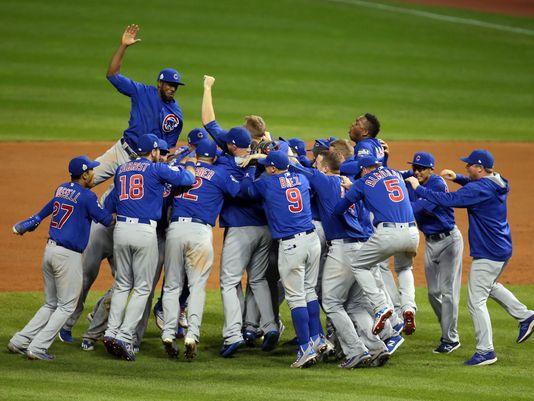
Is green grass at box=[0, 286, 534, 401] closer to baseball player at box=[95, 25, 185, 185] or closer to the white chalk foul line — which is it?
baseball player at box=[95, 25, 185, 185]

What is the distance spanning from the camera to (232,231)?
35.3ft

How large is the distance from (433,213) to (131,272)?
9.96 feet

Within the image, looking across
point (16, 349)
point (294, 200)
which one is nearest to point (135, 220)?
point (294, 200)

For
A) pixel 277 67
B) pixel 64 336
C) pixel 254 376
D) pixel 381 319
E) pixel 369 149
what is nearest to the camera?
pixel 254 376

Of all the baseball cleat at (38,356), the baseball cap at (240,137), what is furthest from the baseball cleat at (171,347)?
the baseball cap at (240,137)

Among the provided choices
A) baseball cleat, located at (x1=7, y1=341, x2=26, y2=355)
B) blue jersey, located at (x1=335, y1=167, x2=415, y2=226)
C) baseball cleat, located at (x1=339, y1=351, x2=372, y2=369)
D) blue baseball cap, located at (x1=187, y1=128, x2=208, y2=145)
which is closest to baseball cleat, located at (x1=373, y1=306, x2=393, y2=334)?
baseball cleat, located at (x1=339, y1=351, x2=372, y2=369)

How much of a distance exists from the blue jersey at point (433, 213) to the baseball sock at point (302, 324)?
1.65 meters

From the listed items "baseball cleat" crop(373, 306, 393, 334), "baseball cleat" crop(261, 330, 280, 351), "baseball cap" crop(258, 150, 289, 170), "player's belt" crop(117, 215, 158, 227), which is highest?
"baseball cap" crop(258, 150, 289, 170)

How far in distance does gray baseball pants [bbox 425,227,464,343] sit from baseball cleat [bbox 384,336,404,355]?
0.48 meters

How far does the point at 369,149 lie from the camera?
10.9 meters

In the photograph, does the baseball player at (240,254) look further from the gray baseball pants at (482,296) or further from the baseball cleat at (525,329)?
the baseball cleat at (525,329)

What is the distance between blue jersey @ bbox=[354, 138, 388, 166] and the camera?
1082 cm

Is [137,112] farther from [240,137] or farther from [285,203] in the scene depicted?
[285,203]

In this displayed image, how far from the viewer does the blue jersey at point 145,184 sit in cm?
1029
